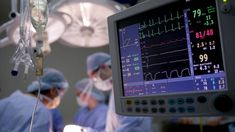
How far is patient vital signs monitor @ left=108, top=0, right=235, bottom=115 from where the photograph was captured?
0.66 metres

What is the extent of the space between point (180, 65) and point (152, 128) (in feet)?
1.94

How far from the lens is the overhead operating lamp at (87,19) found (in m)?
1.29

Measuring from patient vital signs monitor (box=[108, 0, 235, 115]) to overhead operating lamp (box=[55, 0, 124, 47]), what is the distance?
0.42 metres

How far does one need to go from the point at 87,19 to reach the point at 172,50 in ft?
2.73

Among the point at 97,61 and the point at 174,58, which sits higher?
the point at 97,61

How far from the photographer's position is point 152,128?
1.28 metres

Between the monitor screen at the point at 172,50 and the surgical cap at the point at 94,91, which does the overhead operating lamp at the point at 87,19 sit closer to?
the monitor screen at the point at 172,50

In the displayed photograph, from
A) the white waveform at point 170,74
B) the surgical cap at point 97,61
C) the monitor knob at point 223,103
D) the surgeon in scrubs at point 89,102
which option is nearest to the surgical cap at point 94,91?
the surgeon in scrubs at point 89,102

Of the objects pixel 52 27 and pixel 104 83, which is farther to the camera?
pixel 104 83

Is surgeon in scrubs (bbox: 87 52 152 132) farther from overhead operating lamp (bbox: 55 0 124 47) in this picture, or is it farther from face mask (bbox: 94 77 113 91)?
overhead operating lamp (bbox: 55 0 124 47)

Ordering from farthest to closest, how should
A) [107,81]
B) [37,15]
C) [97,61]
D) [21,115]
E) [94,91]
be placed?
[94,91] < [97,61] < [107,81] < [21,115] < [37,15]

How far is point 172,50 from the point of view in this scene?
2.52 feet

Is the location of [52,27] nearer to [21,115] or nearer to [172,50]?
[21,115]

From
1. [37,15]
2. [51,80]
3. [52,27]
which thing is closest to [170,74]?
[37,15]
